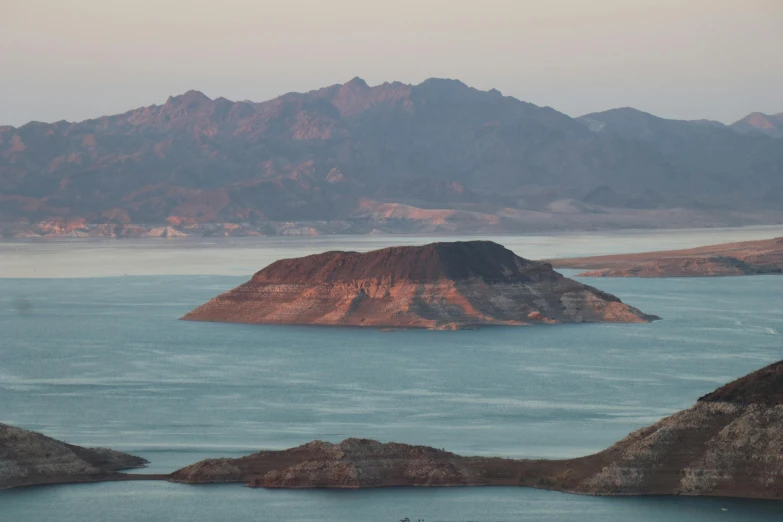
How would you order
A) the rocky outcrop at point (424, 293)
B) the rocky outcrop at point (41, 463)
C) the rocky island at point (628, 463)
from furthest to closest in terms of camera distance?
the rocky outcrop at point (424, 293) → the rocky outcrop at point (41, 463) → the rocky island at point (628, 463)

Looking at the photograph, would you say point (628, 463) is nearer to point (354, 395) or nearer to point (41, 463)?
point (41, 463)

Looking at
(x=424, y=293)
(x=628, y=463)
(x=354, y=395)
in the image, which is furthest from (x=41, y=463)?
(x=424, y=293)

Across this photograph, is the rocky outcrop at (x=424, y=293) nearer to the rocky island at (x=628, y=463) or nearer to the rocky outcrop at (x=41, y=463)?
the rocky island at (x=628, y=463)

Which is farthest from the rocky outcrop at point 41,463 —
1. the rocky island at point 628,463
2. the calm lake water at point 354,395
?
the rocky island at point 628,463

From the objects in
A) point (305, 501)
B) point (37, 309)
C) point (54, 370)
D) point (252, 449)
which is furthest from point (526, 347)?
point (37, 309)

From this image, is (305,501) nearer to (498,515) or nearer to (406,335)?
(498,515)
